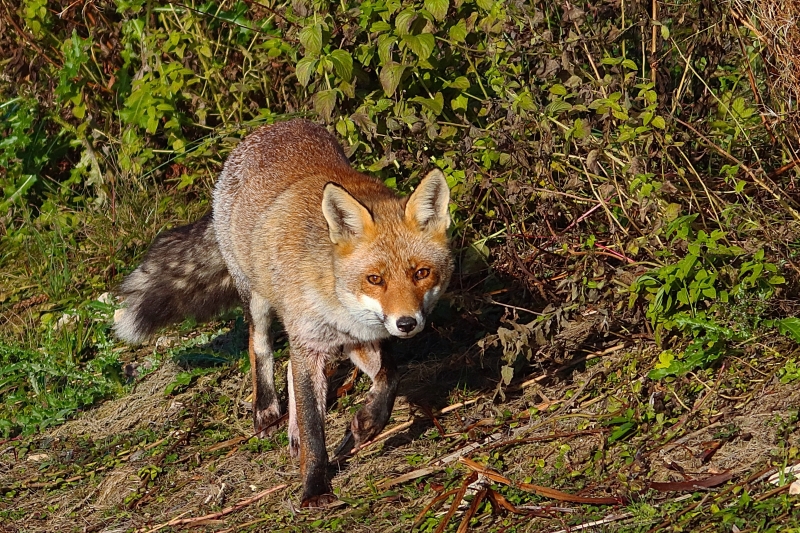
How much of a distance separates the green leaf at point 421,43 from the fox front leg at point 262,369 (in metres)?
1.79

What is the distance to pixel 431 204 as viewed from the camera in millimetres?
4969

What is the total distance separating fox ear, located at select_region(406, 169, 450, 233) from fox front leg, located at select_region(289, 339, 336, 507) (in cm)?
94

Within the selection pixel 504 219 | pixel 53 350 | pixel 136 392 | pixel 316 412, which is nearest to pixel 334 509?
pixel 316 412

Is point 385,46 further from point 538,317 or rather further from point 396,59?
point 538,317

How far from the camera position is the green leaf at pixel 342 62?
19.0ft

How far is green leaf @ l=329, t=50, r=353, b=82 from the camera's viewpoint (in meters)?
5.78

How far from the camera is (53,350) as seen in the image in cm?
702

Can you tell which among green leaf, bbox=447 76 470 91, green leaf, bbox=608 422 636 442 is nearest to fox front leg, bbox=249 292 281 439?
green leaf, bbox=447 76 470 91

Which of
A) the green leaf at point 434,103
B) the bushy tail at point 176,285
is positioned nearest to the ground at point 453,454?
→ the bushy tail at point 176,285

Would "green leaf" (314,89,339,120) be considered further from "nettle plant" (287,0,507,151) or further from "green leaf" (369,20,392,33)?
"green leaf" (369,20,392,33)

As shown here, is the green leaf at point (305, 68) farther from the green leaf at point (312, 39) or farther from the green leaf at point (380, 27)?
the green leaf at point (380, 27)

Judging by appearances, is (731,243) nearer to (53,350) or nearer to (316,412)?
(316,412)

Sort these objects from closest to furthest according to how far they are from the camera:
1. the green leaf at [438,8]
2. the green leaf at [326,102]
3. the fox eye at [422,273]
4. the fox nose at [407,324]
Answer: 1. the fox nose at [407,324]
2. the fox eye at [422,273]
3. the green leaf at [438,8]
4. the green leaf at [326,102]

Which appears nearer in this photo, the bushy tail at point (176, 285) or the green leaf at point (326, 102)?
the green leaf at point (326, 102)
